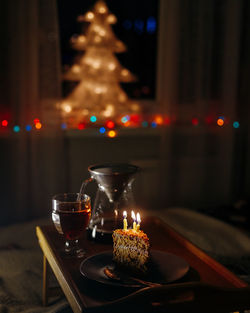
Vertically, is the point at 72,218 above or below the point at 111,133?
below

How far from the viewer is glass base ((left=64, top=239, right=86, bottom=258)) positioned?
123 cm

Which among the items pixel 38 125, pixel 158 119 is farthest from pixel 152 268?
pixel 158 119

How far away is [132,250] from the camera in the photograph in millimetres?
1066

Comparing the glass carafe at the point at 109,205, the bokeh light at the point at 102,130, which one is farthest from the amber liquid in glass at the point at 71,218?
the bokeh light at the point at 102,130

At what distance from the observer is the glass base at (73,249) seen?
4.03 ft

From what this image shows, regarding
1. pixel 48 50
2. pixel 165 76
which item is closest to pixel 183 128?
pixel 165 76

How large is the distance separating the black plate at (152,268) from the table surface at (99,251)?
0.06 ft

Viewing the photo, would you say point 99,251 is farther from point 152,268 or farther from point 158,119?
point 158,119

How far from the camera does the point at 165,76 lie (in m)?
2.85

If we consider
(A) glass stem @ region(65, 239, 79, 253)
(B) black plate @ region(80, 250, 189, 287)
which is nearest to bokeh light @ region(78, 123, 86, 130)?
(A) glass stem @ region(65, 239, 79, 253)

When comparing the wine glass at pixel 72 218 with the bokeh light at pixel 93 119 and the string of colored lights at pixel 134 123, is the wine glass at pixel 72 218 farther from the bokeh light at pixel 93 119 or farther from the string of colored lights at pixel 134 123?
the bokeh light at pixel 93 119

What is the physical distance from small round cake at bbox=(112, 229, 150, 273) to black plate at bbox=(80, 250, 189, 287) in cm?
3

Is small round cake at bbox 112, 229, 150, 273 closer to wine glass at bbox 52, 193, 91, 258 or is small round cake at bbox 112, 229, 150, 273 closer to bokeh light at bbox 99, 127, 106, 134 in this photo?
wine glass at bbox 52, 193, 91, 258

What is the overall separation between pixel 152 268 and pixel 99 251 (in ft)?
0.76
